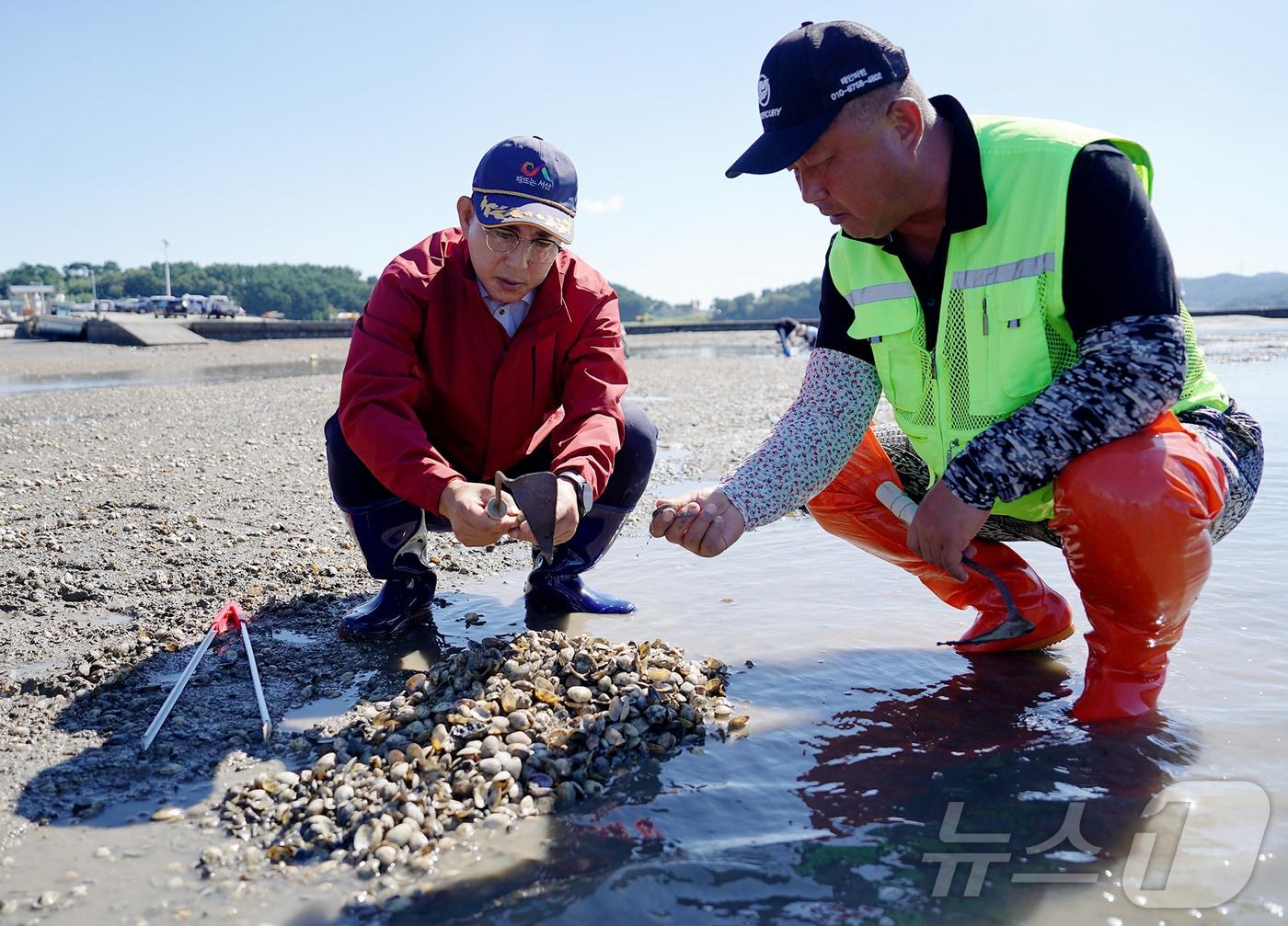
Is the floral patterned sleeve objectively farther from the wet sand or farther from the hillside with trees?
the hillside with trees

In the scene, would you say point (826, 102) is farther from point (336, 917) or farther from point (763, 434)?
point (763, 434)

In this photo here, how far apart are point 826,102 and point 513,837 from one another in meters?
1.73

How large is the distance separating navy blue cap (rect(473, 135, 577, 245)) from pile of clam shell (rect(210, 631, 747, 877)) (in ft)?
4.06

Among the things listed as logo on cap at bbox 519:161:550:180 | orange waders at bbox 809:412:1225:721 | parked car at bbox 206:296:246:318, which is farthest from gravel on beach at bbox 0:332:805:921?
parked car at bbox 206:296:246:318

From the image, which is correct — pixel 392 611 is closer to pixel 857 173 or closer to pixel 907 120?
pixel 857 173

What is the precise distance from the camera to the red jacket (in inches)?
114

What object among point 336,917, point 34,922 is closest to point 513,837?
point 336,917

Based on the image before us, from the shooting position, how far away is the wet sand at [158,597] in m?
2.22

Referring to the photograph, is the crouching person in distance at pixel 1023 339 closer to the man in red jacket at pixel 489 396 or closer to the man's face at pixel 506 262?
the man in red jacket at pixel 489 396

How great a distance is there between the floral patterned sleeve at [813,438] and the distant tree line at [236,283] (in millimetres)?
115801

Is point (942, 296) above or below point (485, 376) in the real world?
above

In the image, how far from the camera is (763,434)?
27.4ft

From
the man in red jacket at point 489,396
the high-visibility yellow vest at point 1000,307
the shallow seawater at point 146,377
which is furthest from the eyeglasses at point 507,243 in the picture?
the shallow seawater at point 146,377

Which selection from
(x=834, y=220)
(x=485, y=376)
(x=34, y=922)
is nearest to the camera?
(x=34, y=922)
